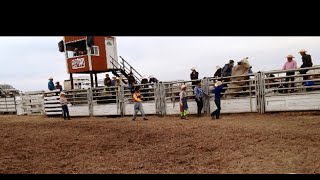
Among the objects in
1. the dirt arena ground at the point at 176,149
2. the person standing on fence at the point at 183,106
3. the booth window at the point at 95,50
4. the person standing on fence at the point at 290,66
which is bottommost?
the dirt arena ground at the point at 176,149

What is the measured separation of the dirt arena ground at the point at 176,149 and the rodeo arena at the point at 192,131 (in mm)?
20

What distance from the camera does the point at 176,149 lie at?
292 inches

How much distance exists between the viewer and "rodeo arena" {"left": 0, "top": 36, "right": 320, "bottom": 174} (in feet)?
20.1

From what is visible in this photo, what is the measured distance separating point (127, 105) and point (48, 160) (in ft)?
29.2

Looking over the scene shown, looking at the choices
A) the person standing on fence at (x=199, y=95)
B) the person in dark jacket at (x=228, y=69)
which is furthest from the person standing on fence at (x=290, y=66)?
the person standing on fence at (x=199, y=95)

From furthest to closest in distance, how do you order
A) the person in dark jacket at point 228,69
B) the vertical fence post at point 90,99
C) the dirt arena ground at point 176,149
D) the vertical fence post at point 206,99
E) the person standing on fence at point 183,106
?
the vertical fence post at point 90,99
the person in dark jacket at point 228,69
the vertical fence post at point 206,99
the person standing on fence at point 183,106
the dirt arena ground at point 176,149

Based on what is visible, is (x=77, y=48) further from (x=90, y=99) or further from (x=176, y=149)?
(x=176, y=149)

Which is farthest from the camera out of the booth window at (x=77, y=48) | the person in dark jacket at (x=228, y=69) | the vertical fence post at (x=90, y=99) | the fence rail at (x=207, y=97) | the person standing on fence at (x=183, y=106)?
the booth window at (x=77, y=48)

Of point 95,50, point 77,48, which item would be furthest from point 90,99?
point 77,48

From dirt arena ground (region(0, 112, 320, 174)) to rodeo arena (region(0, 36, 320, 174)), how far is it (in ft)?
0.06

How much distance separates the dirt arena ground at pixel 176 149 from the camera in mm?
5859

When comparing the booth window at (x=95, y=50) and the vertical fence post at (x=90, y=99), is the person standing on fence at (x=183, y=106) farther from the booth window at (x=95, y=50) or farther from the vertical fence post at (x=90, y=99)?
the booth window at (x=95, y=50)

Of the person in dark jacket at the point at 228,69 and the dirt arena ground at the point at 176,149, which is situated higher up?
the person in dark jacket at the point at 228,69
